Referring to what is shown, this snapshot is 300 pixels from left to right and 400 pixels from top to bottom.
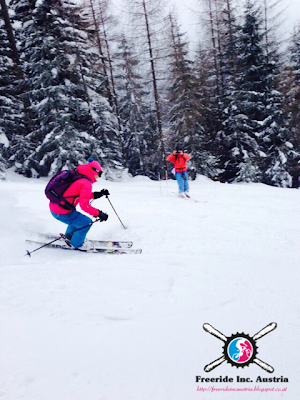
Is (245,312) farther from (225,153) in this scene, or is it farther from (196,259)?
(225,153)

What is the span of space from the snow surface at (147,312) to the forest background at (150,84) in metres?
10.9

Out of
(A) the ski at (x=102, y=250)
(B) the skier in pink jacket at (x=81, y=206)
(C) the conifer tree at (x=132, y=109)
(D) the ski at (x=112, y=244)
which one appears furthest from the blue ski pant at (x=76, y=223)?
(C) the conifer tree at (x=132, y=109)

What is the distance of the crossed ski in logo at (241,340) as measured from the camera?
2.13 metres

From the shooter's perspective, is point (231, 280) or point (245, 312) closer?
point (245, 312)

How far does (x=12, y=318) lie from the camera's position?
2.57 meters

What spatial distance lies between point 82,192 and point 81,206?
257mm

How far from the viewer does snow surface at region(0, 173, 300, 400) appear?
194cm

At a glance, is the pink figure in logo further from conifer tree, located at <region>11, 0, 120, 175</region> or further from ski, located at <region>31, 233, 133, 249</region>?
conifer tree, located at <region>11, 0, 120, 175</region>

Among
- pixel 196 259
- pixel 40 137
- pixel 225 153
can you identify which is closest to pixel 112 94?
pixel 40 137

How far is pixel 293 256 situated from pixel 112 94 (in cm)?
1741

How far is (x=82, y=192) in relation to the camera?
446 centimetres

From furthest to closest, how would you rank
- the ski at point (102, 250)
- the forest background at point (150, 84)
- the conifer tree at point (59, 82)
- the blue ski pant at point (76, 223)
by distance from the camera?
the forest background at point (150, 84)
the conifer tree at point (59, 82)
the blue ski pant at point (76, 223)
the ski at point (102, 250)

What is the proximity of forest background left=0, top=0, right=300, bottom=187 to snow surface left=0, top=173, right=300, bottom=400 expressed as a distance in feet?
35.8

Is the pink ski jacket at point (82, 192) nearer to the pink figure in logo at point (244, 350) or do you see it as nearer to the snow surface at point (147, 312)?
the snow surface at point (147, 312)
